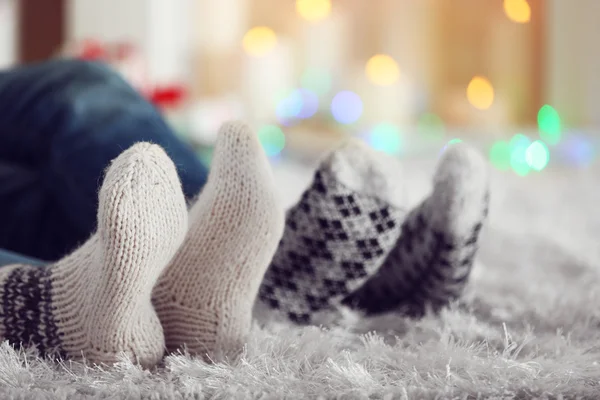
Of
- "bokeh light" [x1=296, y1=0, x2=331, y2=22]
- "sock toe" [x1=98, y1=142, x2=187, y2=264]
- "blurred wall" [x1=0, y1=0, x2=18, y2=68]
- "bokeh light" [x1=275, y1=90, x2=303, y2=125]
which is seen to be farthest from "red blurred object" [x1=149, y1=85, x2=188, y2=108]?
"sock toe" [x1=98, y1=142, x2=187, y2=264]

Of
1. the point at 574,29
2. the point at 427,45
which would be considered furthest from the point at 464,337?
the point at 427,45

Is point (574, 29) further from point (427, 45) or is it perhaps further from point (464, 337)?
point (464, 337)

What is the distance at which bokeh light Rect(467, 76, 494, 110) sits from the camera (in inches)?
69.0

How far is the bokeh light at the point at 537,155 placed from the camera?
5.24ft

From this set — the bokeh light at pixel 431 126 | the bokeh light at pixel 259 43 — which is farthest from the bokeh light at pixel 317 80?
the bokeh light at pixel 431 126

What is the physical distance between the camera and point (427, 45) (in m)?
1.97

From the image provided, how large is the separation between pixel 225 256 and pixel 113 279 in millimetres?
101

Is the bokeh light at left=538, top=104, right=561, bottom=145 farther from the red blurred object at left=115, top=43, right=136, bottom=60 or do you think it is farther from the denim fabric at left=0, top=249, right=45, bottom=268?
the denim fabric at left=0, top=249, right=45, bottom=268

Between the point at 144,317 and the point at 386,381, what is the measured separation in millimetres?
170

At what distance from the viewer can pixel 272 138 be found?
1.93m

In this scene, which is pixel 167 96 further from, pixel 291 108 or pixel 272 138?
pixel 291 108

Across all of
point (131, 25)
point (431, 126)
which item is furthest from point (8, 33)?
point (431, 126)

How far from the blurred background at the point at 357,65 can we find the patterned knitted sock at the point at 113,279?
1.17m

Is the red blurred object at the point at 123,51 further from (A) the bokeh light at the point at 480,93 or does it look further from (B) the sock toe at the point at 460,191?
(B) the sock toe at the point at 460,191
